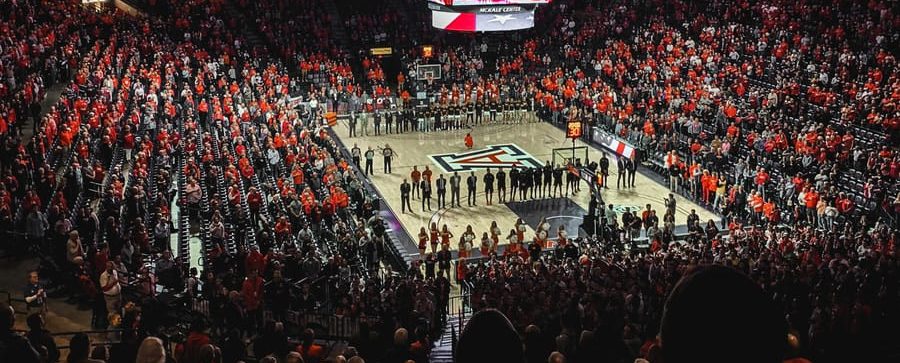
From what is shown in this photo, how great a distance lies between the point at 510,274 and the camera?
1838 cm

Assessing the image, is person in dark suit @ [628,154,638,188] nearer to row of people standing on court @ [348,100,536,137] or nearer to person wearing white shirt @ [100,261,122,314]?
row of people standing on court @ [348,100,536,137]

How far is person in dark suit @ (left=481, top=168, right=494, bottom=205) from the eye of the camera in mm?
29188

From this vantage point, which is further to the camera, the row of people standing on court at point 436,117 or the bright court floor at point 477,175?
the row of people standing on court at point 436,117

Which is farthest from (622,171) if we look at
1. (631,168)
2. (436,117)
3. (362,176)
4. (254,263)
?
(254,263)

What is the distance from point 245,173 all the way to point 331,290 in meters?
8.54

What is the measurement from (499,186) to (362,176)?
5602mm

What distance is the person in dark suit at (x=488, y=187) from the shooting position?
29.2m

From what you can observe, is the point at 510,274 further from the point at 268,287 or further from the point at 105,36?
the point at 105,36

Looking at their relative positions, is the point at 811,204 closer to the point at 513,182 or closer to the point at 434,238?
the point at 513,182

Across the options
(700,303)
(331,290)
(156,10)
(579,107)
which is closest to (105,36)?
(156,10)

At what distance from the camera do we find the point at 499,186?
29.5 meters

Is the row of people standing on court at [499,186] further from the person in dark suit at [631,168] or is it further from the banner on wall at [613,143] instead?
the banner on wall at [613,143]

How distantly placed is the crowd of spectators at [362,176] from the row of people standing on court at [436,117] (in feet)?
1.85

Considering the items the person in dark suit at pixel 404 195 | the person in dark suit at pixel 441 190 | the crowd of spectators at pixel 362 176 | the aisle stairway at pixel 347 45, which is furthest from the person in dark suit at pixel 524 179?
the aisle stairway at pixel 347 45
